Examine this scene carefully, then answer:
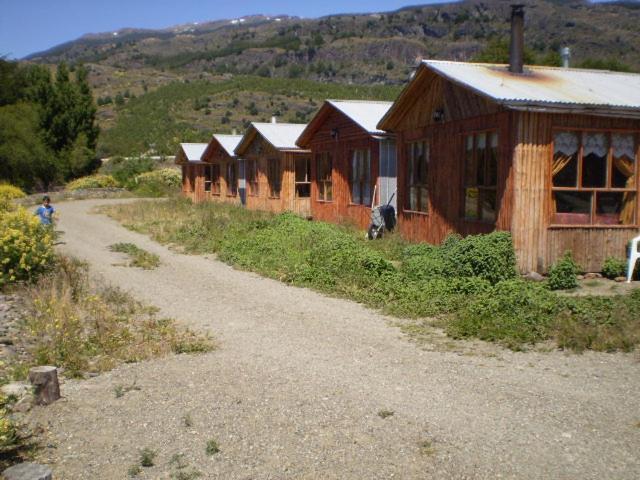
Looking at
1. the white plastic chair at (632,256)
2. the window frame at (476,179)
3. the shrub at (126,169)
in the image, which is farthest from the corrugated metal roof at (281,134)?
the shrub at (126,169)

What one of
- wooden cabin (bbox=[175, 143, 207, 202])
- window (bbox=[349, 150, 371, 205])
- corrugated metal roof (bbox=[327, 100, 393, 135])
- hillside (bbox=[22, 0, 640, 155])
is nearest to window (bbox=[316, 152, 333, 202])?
window (bbox=[349, 150, 371, 205])

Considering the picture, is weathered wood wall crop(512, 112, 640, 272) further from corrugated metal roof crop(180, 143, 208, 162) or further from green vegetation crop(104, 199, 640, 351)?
corrugated metal roof crop(180, 143, 208, 162)

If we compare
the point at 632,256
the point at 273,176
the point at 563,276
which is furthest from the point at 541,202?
the point at 273,176

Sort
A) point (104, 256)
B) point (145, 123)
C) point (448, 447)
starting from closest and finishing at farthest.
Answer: point (448, 447), point (104, 256), point (145, 123)

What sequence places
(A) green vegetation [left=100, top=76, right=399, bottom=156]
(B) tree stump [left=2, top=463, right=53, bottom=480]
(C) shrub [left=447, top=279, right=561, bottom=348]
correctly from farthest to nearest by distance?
(A) green vegetation [left=100, top=76, right=399, bottom=156] < (C) shrub [left=447, top=279, right=561, bottom=348] < (B) tree stump [left=2, top=463, right=53, bottom=480]

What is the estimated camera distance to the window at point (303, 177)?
25656 mm

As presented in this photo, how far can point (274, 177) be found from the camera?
27219 mm

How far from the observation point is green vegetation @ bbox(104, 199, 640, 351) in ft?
26.9

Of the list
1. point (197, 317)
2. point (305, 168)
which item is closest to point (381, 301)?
point (197, 317)

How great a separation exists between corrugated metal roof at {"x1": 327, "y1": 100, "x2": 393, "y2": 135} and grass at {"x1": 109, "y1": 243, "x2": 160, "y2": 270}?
690 cm

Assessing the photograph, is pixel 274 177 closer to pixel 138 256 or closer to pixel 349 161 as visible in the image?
pixel 349 161

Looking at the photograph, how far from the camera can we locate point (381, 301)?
1041 centimetres

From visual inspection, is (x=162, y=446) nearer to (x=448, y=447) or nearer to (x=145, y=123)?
(x=448, y=447)

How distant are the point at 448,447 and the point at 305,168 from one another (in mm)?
21343
